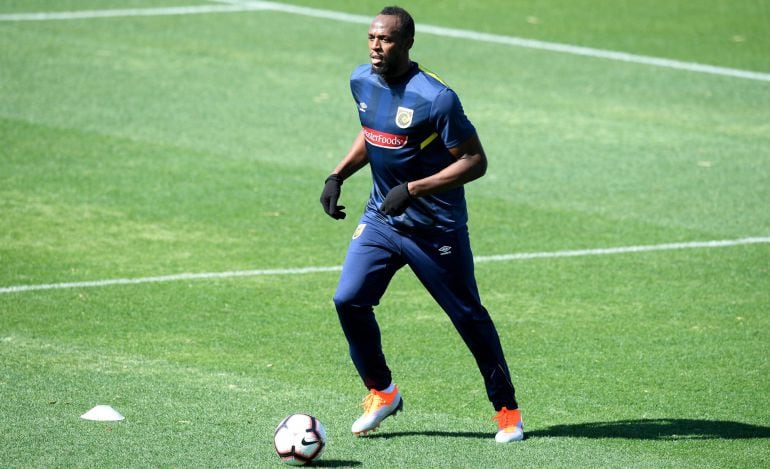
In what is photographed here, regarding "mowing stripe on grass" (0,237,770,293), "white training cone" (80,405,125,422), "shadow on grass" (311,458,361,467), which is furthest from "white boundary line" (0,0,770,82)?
"white training cone" (80,405,125,422)

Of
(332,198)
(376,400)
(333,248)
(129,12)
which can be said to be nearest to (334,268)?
(333,248)

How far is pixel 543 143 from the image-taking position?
16734 millimetres

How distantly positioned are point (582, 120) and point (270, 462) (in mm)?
11103

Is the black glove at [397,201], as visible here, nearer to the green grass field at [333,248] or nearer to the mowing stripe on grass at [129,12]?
the green grass field at [333,248]

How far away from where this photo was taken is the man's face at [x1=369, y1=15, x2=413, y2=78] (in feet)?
25.2

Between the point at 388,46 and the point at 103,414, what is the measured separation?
2711 mm

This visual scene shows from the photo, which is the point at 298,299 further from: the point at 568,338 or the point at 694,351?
the point at 694,351

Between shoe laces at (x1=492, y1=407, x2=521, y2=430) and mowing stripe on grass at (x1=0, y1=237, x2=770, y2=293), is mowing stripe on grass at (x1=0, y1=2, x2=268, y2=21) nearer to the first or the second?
mowing stripe on grass at (x1=0, y1=237, x2=770, y2=293)

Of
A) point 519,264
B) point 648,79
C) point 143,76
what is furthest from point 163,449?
point 648,79

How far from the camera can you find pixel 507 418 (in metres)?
7.97

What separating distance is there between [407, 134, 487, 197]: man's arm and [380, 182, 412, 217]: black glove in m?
0.03

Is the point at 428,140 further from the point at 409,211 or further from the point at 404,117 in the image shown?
the point at 409,211

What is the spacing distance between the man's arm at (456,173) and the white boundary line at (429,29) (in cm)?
1357

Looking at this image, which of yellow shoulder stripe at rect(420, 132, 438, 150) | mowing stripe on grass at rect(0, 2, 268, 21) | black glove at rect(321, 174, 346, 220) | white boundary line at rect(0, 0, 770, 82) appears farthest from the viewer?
mowing stripe on grass at rect(0, 2, 268, 21)
